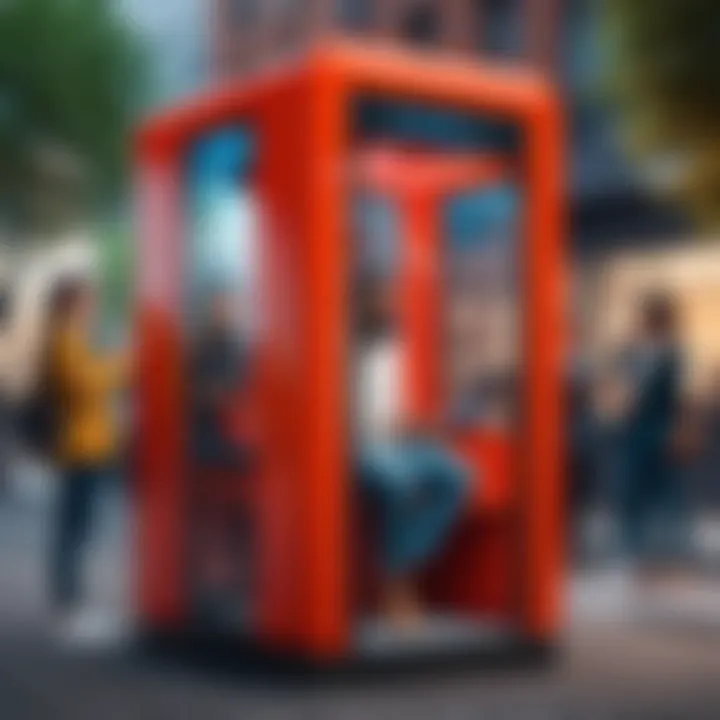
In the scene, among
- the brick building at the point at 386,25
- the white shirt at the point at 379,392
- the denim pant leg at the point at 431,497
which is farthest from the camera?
the brick building at the point at 386,25

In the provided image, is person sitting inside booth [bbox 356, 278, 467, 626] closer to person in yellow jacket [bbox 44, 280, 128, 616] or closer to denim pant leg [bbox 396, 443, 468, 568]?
denim pant leg [bbox 396, 443, 468, 568]

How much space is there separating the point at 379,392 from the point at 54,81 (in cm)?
157

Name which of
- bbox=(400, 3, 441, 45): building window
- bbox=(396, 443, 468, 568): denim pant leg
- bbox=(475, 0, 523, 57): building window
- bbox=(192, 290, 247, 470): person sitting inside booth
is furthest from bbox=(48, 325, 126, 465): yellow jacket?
bbox=(475, 0, 523, 57): building window

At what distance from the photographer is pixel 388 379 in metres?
6.81

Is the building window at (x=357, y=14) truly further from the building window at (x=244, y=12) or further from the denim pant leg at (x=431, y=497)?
the denim pant leg at (x=431, y=497)

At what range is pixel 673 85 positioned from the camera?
9211 mm

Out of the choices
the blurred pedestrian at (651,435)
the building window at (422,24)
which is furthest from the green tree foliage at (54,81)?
the building window at (422,24)

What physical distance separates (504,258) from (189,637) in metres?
1.69

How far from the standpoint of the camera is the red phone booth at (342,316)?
6.32 metres

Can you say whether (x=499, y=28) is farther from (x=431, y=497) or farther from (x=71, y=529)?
(x=431, y=497)

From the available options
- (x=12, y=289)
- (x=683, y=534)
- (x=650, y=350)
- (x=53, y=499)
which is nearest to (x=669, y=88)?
(x=650, y=350)

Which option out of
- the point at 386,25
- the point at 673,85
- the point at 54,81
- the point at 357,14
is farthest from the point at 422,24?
the point at 54,81

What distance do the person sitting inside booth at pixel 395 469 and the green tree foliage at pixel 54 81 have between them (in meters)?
1.07

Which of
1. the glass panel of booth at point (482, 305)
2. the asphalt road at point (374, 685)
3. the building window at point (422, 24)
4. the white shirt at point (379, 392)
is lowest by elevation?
the asphalt road at point (374, 685)
